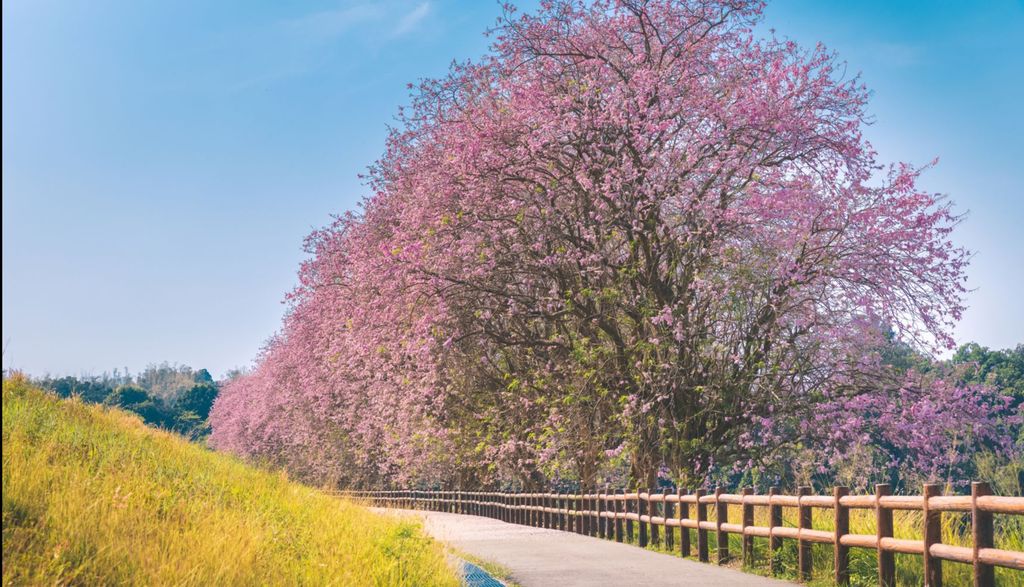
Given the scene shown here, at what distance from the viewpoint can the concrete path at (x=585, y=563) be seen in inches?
478

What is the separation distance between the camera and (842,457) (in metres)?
19.5

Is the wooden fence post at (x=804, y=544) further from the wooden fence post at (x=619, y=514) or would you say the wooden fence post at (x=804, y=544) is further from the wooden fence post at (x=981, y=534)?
the wooden fence post at (x=619, y=514)

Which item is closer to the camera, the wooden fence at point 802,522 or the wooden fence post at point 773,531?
the wooden fence at point 802,522

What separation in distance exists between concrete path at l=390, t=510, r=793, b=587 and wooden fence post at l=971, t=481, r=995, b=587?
311 cm

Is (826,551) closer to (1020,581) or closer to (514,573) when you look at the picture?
(1020,581)

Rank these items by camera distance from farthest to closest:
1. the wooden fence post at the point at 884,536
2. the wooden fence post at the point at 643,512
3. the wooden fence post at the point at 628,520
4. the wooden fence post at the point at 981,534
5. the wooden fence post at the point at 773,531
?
1. the wooden fence post at the point at 628,520
2. the wooden fence post at the point at 643,512
3. the wooden fence post at the point at 773,531
4. the wooden fence post at the point at 884,536
5. the wooden fence post at the point at 981,534

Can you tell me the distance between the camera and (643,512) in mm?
18328

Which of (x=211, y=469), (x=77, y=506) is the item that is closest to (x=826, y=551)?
(x=77, y=506)

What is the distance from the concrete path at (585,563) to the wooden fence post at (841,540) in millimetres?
671

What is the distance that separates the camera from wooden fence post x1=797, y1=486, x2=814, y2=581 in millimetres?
12258

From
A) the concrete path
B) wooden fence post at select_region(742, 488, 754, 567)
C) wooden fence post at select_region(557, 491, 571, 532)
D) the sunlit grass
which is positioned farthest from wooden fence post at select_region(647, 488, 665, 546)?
wooden fence post at select_region(557, 491, 571, 532)

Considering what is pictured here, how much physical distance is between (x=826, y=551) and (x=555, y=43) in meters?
12.4

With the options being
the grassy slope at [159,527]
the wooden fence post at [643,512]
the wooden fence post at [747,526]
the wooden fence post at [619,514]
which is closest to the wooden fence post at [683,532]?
the wooden fence post at [643,512]

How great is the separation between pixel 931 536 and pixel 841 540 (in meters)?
1.70
